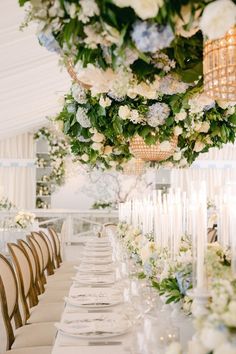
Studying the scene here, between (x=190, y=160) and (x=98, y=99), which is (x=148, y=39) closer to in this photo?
(x=98, y=99)

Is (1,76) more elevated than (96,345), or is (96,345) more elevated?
(1,76)

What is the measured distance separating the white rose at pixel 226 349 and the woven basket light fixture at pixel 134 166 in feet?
12.2

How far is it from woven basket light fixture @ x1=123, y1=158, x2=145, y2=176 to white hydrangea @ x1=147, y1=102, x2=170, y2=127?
1.65 meters

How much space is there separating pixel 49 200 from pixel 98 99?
10981mm

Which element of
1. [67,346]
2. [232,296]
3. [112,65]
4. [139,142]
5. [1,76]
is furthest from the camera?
[1,76]

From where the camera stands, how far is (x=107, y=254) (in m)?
5.24

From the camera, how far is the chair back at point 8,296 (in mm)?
2907

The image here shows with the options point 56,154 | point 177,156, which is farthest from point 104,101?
point 56,154

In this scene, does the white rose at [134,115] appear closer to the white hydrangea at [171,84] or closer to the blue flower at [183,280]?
the white hydrangea at [171,84]

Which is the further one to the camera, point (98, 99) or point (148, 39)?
point (98, 99)

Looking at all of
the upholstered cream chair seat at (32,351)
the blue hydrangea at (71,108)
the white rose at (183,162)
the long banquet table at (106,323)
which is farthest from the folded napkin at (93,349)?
the white rose at (183,162)

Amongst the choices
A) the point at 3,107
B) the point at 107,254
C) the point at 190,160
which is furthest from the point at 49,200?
the point at 190,160

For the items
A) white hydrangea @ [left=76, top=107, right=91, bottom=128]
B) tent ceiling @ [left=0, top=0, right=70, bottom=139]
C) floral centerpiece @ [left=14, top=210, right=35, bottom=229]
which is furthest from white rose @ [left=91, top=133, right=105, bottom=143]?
floral centerpiece @ [left=14, top=210, right=35, bottom=229]

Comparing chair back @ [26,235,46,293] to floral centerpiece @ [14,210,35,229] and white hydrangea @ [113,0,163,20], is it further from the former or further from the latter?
white hydrangea @ [113,0,163,20]
